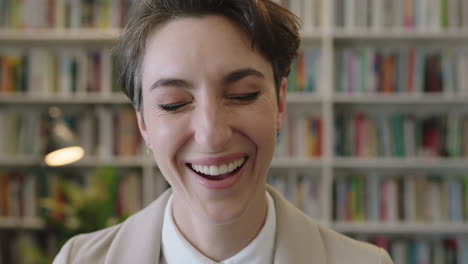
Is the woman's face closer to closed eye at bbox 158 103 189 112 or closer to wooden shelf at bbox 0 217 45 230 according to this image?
closed eye at bbox 158 103 189 112

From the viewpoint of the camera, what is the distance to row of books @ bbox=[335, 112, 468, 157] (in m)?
3.18

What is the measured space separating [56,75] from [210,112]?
2.67 metres

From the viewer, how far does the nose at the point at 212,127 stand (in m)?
0.85

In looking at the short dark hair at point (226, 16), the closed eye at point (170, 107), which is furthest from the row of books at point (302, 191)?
the closed eye at point (170, 107)

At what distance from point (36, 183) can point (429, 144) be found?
2481 mm

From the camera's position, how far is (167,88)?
2.90 ft

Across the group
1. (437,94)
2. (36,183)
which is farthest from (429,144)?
(36,183)

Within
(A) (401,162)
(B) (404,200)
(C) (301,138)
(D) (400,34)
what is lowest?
(B) (404,200)

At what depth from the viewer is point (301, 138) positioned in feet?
10.6

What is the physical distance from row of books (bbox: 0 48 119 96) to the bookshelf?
52 millimetres

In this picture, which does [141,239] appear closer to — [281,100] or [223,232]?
[223,232]

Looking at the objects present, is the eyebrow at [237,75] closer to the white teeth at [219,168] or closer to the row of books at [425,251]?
the white teeth at [219,168]

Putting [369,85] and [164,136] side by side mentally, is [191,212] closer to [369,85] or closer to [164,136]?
[164,136]

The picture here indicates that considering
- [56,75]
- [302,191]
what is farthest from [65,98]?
Answer: [302,191]
